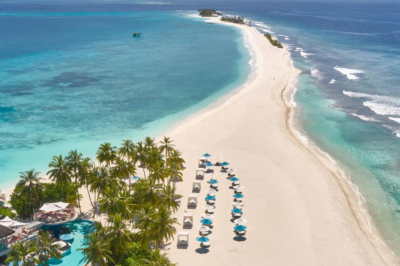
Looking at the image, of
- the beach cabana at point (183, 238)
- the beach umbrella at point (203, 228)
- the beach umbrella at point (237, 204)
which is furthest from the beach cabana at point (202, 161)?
the beach cabana at point (183, 238)

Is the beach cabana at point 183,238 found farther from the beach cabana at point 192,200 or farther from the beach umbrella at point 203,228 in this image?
the beach cabana at point 192,200

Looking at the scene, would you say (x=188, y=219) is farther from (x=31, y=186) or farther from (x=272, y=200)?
(x=31, y=186)

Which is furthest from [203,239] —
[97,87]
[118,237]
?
[97,87]

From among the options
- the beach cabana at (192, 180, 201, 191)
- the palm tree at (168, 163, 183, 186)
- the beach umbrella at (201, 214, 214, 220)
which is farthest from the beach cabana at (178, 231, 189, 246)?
the beach cabana at (192, 180, 201, 191)

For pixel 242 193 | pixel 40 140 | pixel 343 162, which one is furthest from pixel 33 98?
pixel 343 162

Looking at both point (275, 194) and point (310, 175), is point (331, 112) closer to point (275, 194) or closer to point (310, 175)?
point (310, 175)

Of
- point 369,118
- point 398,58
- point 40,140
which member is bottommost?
point 40,140
